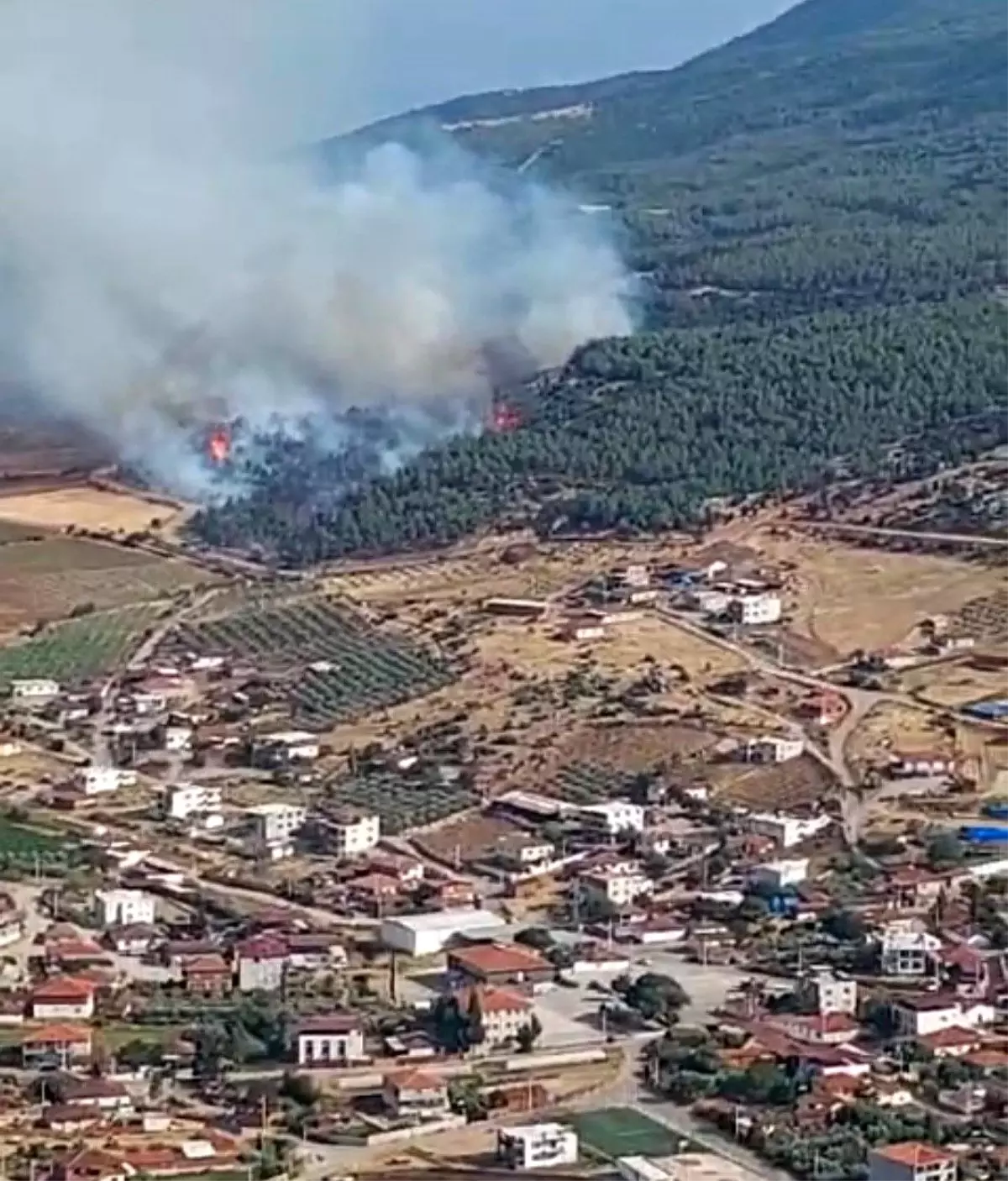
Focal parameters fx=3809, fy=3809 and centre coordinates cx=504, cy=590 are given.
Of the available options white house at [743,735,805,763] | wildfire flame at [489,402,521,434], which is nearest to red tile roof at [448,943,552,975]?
white house at [743,735,805,763]

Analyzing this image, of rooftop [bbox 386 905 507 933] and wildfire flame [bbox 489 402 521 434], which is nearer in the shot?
rooftop [bbox 386 905 507 933]

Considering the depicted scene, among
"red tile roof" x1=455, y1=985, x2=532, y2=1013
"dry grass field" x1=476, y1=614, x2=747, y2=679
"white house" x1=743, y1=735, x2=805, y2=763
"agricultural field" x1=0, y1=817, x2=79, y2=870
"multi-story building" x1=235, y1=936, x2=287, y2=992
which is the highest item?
"dry grass field" x1=476, y1=614, x2=747, y2=679

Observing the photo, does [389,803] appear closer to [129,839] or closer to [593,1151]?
[129,839]

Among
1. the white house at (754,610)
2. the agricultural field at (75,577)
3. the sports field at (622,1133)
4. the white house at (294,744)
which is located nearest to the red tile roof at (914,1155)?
the sports field at (622,1133)

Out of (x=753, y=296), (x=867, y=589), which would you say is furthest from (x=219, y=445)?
(x=753, y=296)

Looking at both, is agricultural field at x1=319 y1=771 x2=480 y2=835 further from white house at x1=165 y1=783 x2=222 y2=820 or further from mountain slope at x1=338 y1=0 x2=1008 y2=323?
mountain slope at x1=338 y1=0 x2=1008 y2=323

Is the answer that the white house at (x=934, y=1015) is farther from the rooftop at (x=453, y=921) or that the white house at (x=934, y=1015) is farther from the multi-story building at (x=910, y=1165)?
the rooftop at (x=453, y=921)

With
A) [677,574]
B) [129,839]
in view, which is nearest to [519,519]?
[677,574]
